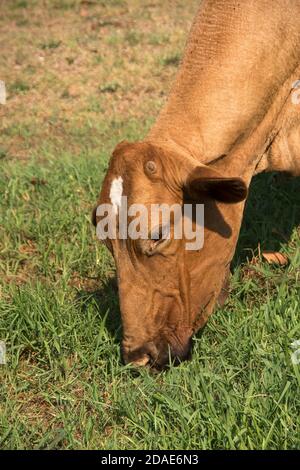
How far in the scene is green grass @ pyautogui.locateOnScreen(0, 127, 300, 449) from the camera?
3.49 metres

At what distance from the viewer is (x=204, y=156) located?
3.99m

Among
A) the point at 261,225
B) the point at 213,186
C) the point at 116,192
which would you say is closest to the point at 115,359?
the point at 116,192

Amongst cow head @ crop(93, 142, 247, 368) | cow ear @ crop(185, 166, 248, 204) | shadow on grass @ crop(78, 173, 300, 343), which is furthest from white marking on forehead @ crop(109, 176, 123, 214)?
shadow on grass @ crop(78, 173, 300, 343)

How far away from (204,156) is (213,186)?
321mm

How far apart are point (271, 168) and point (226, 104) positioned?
0.74m

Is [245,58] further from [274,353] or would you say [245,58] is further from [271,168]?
[274,353]

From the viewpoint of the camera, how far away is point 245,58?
418cm

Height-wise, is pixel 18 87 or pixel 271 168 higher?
pixel 271 168

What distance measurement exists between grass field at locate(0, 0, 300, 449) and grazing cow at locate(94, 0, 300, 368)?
26 cm

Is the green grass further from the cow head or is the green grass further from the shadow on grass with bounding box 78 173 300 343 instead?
the cow head

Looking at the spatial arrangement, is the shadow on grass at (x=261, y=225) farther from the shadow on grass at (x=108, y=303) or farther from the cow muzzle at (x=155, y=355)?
the cow muzzle at (x=155, y=355)

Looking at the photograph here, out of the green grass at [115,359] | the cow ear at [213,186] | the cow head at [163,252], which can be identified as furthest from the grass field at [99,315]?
the cow ear at [213,186]
